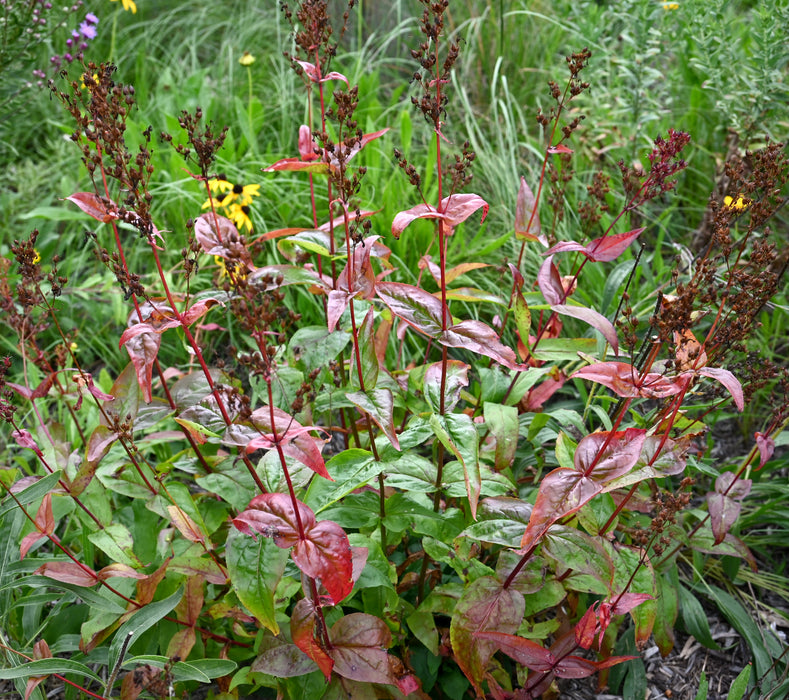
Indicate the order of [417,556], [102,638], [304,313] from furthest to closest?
[304,313] < [417,556] < [102,638]

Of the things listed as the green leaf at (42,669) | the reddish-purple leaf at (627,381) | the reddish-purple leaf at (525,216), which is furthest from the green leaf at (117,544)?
the reddish-purple leaf at (525,216)

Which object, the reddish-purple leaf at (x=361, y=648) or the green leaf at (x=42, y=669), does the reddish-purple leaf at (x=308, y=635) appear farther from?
the green leaf at (x=42, y=669)

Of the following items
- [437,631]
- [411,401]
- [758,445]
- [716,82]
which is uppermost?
[716,82]

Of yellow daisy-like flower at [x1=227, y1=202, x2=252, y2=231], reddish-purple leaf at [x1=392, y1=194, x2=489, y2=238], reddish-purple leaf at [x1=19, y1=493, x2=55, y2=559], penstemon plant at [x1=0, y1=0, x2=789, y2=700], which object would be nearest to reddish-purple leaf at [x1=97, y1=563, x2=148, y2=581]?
penstemon plant at [x1=0, y1=0, x2=789, y2=700]

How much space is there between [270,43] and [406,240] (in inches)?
107

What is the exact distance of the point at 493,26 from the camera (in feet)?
14.3

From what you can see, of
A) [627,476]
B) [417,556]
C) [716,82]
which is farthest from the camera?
[716,82]

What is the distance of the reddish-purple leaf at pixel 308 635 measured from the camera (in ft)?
4.65

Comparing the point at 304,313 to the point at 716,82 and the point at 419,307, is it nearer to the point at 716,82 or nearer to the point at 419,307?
the point at 419,307

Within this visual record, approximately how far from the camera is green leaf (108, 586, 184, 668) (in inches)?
61.2

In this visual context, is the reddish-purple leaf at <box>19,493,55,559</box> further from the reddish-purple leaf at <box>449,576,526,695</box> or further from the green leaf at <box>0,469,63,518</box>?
the reddish-purple leaf at <box>449,576,526,695</box>

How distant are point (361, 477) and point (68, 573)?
0.76 meters

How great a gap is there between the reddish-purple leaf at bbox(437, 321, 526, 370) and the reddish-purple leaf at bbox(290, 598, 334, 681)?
619 millimetres

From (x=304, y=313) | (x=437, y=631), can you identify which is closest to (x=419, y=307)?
(x=437, y=631)
